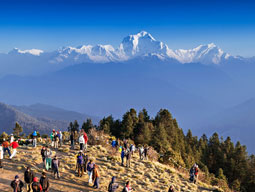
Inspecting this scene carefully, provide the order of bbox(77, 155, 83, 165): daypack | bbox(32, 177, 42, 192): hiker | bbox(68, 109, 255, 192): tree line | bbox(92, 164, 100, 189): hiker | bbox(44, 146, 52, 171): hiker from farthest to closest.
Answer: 1. bbox(68, 109, 255, 192): tree line
2. bbox(44, 146, 52, 171): hiker
3. bbox(77, 155, 83, 165): daypack
4. bbox(92, 164, 100, 189): hiker
5. bbox(32, 177, 42, 192): hiker

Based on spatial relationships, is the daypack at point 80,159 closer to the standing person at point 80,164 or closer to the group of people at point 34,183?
the standing person at point 80,164

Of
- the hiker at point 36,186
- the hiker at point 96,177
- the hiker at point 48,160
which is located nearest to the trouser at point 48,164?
the hiker at point 48,160

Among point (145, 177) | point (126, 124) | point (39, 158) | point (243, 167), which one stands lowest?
point (243, 167)

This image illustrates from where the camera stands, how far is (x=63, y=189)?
721 inches

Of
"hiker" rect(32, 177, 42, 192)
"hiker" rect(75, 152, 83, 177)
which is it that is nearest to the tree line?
"hiker" rect(75, 152, 83, 177)

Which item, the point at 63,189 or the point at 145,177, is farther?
the point at 145,177

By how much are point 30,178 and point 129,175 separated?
1030cm

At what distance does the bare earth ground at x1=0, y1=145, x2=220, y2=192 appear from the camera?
1919 cm

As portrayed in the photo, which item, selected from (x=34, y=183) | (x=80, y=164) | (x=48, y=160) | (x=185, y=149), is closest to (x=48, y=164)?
(x=48, y=160)

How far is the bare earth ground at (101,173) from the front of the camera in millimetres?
19188

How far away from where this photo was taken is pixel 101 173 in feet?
75.0

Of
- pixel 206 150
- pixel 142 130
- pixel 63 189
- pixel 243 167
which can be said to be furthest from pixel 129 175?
pixel 206 150

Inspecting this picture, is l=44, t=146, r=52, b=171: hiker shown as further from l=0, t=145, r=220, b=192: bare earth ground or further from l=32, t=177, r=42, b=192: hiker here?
l=32, t=177, r=42, b=192: hiker

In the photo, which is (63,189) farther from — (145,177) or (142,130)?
(142,130)
